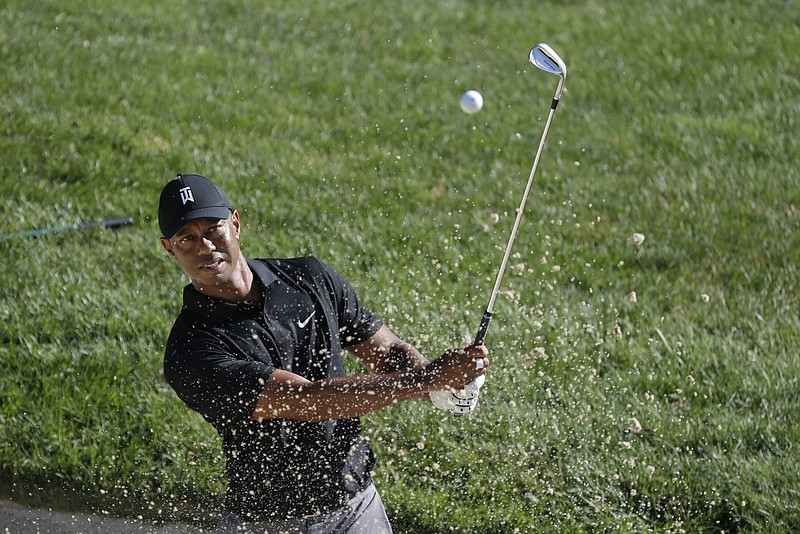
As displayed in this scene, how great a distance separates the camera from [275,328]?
3.75 m

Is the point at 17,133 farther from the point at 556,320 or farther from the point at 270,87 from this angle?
the point at 556,320

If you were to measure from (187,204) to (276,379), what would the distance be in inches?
26.7

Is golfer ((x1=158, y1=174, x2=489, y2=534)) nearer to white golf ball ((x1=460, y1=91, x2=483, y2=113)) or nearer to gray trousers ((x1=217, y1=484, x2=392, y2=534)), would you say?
gray trousers ((x1=217, y1=484, x2=392, y2=534))

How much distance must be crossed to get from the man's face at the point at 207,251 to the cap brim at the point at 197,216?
0.01 metres

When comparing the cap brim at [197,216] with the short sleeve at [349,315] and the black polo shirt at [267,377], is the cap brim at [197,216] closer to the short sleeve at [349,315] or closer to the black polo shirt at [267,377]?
the black polo shirt at [267,377]

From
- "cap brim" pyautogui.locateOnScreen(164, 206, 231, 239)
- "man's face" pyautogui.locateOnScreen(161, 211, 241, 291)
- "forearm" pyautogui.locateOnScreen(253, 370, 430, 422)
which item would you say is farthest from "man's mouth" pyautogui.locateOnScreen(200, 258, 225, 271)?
"forearm" pyautogui.locateOnScreen(253, 370, 430, 422)

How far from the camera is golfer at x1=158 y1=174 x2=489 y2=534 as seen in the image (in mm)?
3555

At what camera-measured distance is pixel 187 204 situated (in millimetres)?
3787

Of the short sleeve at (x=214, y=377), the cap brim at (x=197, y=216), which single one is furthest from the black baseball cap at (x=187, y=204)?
the short sleeve at (x=214, y=377)

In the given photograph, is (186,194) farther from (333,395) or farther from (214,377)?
(333,395)

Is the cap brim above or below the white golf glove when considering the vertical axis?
above

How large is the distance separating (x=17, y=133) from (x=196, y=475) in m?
3.31

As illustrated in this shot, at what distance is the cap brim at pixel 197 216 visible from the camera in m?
3.77

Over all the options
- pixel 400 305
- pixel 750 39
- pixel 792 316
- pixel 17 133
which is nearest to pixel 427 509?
pixel 400 305
